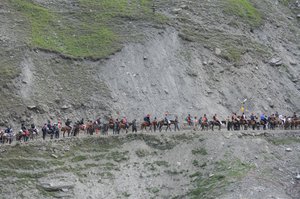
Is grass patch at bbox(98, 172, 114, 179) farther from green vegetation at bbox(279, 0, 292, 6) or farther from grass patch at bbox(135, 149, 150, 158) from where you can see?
green vegetation at bbox(279, 0, 292, 6)

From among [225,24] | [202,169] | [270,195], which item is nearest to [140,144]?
[202,169]

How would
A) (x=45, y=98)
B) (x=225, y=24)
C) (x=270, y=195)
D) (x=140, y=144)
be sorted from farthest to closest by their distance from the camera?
(x=225, y=24) < (x=45, y=98) < (x=140, y=144) < (x=270, y=195)

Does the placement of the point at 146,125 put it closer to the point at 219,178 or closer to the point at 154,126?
the point at 154,126

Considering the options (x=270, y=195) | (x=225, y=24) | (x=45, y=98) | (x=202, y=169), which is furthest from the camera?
(x=225, y=24)

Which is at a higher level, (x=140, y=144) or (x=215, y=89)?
(x=215, y=89)

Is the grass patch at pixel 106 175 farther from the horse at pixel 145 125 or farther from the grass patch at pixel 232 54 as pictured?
the grass patch at pixel 232 54

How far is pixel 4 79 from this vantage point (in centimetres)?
6031

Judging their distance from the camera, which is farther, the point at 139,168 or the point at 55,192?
the point at 139,168

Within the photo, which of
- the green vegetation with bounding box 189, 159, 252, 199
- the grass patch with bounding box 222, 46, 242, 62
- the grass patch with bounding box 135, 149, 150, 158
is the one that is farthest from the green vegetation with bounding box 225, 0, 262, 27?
the green vegetation with bounding box 189, 159, 252, 199

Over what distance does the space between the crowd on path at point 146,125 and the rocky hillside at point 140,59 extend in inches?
105

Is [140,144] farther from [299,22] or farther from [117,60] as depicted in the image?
[299,22]

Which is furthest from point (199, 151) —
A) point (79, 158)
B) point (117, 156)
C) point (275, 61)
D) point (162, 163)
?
point (275, 61)

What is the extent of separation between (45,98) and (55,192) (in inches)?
523

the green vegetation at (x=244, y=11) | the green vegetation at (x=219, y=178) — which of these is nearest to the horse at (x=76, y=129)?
the green vegetation at (x=219, y=178)
